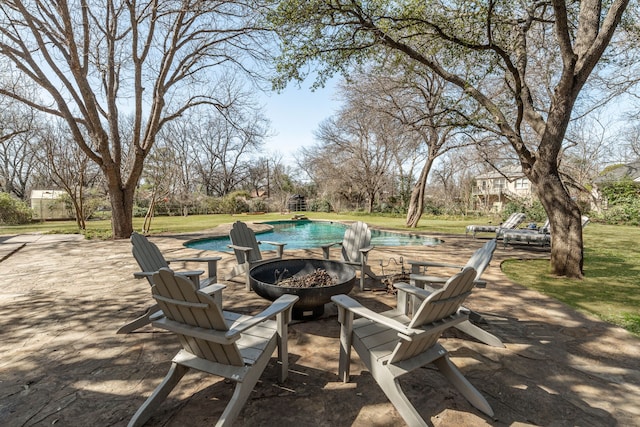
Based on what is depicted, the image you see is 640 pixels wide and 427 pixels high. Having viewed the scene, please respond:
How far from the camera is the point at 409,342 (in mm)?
1661

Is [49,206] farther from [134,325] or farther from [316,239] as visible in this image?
[134,325]

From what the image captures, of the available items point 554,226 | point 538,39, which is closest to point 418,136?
point 538,39

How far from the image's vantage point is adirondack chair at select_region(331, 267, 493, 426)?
166 centimetres

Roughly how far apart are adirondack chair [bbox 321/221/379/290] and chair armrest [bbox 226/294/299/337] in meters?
2.18

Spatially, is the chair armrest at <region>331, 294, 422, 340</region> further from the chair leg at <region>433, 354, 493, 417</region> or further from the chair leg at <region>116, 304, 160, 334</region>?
the chair leg at <region>116, 304, 160, 334</region>

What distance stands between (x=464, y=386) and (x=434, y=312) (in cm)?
62

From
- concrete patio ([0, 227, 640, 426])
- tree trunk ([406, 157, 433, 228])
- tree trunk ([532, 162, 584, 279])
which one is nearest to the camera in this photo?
concrete patio ([0, 227, 640, 426])

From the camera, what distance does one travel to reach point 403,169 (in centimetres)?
2289

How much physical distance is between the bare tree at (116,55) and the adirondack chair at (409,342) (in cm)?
892

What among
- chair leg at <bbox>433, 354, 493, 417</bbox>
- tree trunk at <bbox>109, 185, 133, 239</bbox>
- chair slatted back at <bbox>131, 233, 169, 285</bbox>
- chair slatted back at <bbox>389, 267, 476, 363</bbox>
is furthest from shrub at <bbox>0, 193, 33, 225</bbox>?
chair leg at <bbox>433, 354, 493, 417</bbox>

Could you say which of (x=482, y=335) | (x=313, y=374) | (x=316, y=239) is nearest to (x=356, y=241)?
(x=482, y=335)

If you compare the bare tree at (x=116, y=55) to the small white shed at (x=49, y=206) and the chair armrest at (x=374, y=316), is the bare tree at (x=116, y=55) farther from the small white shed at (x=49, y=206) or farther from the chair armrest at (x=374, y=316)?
the small white shed at (x=49, y=206)

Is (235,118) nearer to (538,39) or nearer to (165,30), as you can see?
(165,30)

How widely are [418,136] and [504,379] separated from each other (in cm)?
1251
